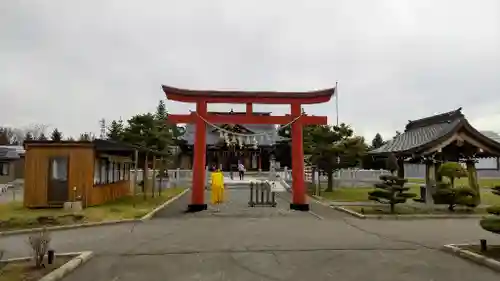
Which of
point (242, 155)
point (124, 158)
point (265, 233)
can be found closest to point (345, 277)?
point (265, 233)

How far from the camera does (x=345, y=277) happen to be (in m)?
7.39

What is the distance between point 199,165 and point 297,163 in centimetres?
423

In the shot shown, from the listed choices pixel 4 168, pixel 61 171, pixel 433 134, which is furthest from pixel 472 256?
pixel 4 168

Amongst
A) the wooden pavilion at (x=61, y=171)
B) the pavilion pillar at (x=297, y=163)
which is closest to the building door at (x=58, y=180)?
the wooden pavilion at (x=61, y=171)

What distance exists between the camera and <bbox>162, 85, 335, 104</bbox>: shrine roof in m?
19.0

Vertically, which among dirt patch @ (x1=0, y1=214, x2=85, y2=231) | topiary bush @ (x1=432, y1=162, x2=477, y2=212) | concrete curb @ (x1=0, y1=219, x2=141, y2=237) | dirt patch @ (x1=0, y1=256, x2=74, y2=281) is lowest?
dirt patch @ (x1=0, y1=256, x2=74, y2=281)

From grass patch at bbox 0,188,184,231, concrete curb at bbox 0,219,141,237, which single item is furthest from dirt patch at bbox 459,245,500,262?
grass patch at bbox 0,188,184,231

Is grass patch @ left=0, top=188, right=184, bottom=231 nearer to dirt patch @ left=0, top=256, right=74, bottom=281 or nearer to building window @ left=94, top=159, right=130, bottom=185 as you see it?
building window @ left=94, top=159, right=130, bottom=185

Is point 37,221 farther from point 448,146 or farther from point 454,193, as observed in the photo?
point 448,146

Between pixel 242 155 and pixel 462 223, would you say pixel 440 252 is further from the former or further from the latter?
pixel 242 155

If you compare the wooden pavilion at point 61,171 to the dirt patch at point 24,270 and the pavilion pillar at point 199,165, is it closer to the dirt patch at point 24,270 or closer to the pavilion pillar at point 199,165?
the pavilion pillar at point 199,165

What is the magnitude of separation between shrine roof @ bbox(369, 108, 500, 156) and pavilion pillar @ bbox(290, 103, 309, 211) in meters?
5.79

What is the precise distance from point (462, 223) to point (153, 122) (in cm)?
2033

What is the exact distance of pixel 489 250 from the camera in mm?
9438
